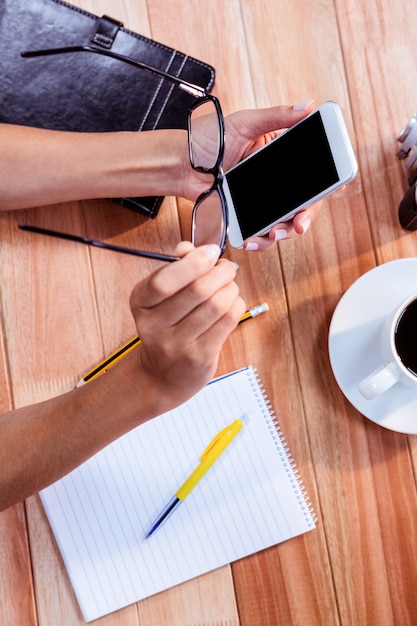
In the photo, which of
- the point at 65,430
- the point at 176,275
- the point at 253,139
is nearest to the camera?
the point at 176,275

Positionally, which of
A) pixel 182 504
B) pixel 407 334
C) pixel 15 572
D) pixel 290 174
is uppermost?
pixel 290 174

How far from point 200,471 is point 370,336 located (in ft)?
0.98

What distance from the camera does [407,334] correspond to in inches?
32.0

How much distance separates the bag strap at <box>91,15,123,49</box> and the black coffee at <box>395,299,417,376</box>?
22.1 inches

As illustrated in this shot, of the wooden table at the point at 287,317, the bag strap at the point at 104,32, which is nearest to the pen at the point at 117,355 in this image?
the wooden table at the point at 287,317

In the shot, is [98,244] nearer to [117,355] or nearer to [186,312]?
[117,355]

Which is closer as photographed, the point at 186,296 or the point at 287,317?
the point at 186,296

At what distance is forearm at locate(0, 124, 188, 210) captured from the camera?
2.90 ft

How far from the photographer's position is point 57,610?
2.94 ft

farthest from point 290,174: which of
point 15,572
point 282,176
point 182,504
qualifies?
point 15,572

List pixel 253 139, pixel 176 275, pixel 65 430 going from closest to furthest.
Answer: pixel 176 275 → pixel 65 430 → pixel 253 139

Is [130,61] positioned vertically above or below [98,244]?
above

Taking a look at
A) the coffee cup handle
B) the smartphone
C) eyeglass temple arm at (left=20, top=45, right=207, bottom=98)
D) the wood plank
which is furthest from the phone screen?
the wood plank

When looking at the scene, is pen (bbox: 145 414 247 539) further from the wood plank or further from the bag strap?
the bag strap
